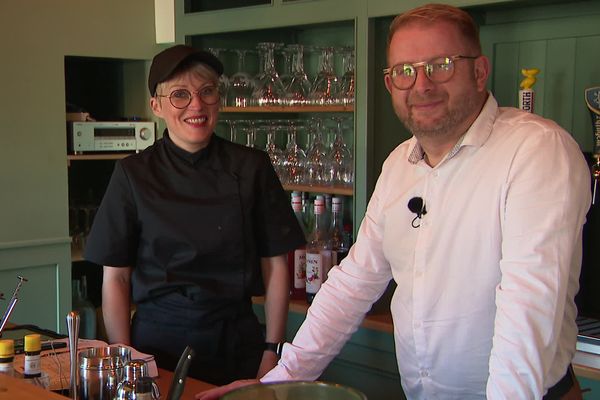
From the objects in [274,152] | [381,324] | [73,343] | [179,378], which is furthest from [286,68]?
[179,378]

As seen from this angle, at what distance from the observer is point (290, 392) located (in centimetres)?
126

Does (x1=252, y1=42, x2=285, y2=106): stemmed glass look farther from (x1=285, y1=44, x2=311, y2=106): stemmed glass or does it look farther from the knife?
the knife

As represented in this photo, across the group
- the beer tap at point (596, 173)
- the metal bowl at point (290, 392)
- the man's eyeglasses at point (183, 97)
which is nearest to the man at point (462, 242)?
the metal bowl at point (290, 392)

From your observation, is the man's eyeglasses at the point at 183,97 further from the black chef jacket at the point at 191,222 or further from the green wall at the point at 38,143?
the green wall at the point at 38,143

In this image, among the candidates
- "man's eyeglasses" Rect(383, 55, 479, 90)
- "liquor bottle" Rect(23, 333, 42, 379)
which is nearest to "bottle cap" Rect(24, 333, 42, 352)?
"liquor bottle" Rect(23, 333, 42, 379)

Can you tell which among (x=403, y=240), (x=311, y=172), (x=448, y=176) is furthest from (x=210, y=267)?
(x=311, y=172)

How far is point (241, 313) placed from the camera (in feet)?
7.41

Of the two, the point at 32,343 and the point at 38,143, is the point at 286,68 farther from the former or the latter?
the point at 32,343

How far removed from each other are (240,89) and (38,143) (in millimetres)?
894

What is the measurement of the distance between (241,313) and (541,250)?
3.59 feet

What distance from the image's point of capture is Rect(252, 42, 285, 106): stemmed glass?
3.23 metres

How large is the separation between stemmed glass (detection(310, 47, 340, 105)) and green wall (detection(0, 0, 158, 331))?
1114 millimetres

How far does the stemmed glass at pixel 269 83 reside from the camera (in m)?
3.23

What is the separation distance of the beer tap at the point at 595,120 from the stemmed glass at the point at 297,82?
1.07 metres
